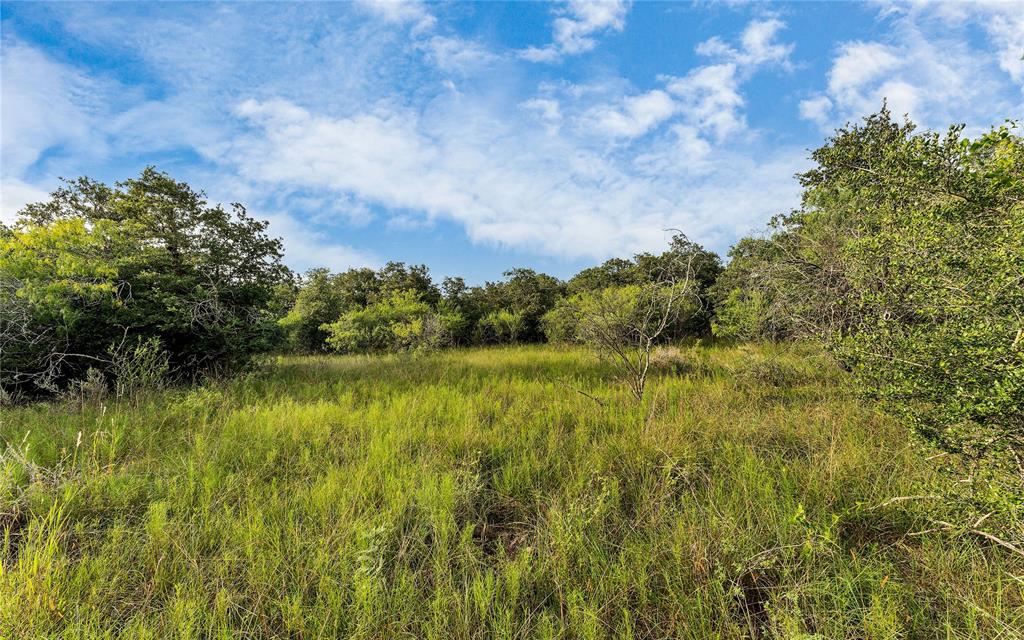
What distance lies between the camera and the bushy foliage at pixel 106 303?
537 centimetres

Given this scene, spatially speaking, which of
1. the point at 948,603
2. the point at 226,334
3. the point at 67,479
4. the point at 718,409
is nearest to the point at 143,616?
the point at 67,479

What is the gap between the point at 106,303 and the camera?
19.6ft

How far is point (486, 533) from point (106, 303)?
25.9 feet

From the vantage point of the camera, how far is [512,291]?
19.1 meters

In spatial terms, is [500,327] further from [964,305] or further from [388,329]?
[964,305]

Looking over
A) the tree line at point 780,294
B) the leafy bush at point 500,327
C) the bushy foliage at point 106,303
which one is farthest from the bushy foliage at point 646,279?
the bushy foliage at point 106,303

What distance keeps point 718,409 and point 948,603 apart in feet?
9.50

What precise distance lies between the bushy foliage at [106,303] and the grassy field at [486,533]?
230 centimetres

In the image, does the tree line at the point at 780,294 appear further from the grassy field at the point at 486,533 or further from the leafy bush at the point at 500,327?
the leafy bush at the point at 500,327

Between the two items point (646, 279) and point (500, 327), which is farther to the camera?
point (500, 327)

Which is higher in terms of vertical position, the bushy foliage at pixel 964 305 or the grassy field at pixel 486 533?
the bushy foliage at pixel 964 305

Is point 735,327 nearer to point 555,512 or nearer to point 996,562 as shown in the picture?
point 996,562

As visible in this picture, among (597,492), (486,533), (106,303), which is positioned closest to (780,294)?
(597,492)

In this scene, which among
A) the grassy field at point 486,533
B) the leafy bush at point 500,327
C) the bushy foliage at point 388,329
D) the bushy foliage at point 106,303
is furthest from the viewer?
the leafy bush at point 500,327
